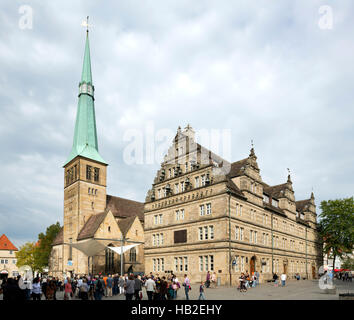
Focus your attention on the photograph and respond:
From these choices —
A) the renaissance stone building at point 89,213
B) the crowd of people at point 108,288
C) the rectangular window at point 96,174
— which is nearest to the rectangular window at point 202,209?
the crowd of people at point 108,288

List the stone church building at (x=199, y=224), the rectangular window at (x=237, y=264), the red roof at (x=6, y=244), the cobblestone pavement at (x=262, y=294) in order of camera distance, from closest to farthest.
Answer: the cobblestone pavement at (x=262, y=294) < the rectangular window at (x=237, y=264) < the stone church building at (x=199, y=224) < the red roof at (x=6, y=244)

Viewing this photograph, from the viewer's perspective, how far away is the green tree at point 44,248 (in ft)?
247

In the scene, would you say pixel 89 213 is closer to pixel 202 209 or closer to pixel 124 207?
pixel 124 207

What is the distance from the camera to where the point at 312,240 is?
6462cm

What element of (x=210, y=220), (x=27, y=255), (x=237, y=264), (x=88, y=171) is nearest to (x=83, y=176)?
(x=88, y=171)

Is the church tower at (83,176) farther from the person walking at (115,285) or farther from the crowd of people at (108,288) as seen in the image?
the crowd of people at (108,288)

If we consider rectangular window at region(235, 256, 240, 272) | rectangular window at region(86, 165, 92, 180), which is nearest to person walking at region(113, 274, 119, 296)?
rectangular window at region(235, 256, 240, 272)

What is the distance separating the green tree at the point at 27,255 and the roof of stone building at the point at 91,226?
24.3m

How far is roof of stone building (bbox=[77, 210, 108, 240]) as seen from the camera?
5757cm

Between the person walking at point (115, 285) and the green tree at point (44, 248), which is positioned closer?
the person walking at point (115, 285)

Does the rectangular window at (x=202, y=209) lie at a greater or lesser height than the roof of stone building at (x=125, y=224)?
greater

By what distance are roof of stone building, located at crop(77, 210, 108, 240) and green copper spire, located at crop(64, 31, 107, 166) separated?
38.9 feet
